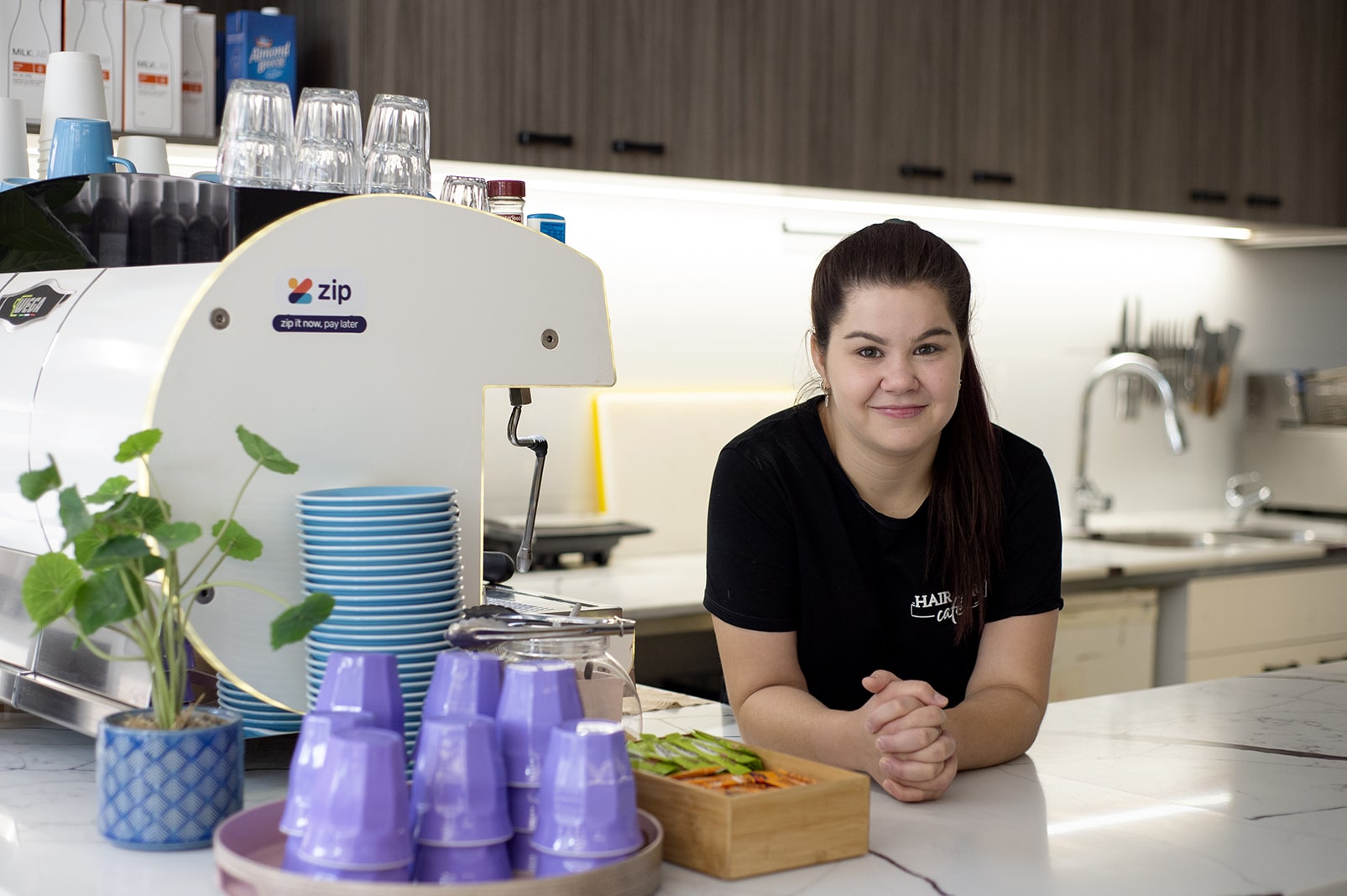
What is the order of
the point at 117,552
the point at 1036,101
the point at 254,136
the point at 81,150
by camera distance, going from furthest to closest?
the point at 1036,101 → the point at 81,150 → the point at 254,136 → the point at 117,552

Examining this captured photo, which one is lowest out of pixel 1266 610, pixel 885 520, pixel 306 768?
pixel 1266 610

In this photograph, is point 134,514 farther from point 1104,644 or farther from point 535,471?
point 1104,644

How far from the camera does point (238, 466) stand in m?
1.15

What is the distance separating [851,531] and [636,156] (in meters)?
1.37

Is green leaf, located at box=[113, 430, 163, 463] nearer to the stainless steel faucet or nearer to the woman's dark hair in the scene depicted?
the woman's dark hair

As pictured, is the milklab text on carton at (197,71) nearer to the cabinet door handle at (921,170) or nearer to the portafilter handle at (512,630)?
the cabinet door handle at (921,170)

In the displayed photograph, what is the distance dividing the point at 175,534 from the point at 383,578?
19 centimetres

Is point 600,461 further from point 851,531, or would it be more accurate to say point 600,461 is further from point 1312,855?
point 1312,855

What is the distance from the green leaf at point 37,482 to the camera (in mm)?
989

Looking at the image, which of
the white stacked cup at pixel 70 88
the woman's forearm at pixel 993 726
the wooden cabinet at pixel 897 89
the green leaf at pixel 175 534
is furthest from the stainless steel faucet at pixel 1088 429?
the green leaf at pixel 175 534

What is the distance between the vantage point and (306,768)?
2.95 ft

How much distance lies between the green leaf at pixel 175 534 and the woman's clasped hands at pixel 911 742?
1.95 feet

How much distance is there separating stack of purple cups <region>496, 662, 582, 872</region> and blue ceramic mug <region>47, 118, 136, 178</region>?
2.67 feet

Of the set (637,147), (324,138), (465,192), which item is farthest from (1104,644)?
(324,138)
